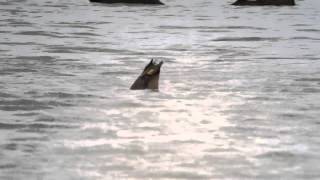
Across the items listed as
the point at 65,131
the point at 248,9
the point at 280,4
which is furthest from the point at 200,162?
the point at 280,4

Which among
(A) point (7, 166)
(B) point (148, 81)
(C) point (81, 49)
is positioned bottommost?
(C) point (81, 49)

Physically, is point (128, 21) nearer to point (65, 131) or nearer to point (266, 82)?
point (266, 82)

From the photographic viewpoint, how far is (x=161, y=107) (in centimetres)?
712

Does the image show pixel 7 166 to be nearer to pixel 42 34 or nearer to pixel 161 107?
pixel 161 107

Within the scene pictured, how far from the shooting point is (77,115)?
262 inches

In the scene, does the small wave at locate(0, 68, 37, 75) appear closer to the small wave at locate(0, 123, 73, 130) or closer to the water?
the water

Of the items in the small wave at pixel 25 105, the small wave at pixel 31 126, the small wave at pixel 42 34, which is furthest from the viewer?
the small wave at pixel 42 34

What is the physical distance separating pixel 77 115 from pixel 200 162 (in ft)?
6.56

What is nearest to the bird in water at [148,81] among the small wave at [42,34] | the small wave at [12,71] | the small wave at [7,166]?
the small wave at [12,71]

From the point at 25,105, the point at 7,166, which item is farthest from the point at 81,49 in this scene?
the point at 7,166

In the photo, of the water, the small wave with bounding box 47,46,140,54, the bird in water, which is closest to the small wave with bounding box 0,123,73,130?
the water

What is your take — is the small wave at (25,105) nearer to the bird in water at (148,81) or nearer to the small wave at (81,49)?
the bird in water at (148,81)

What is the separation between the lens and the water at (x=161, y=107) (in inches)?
193

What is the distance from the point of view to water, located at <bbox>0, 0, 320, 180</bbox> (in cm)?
491
